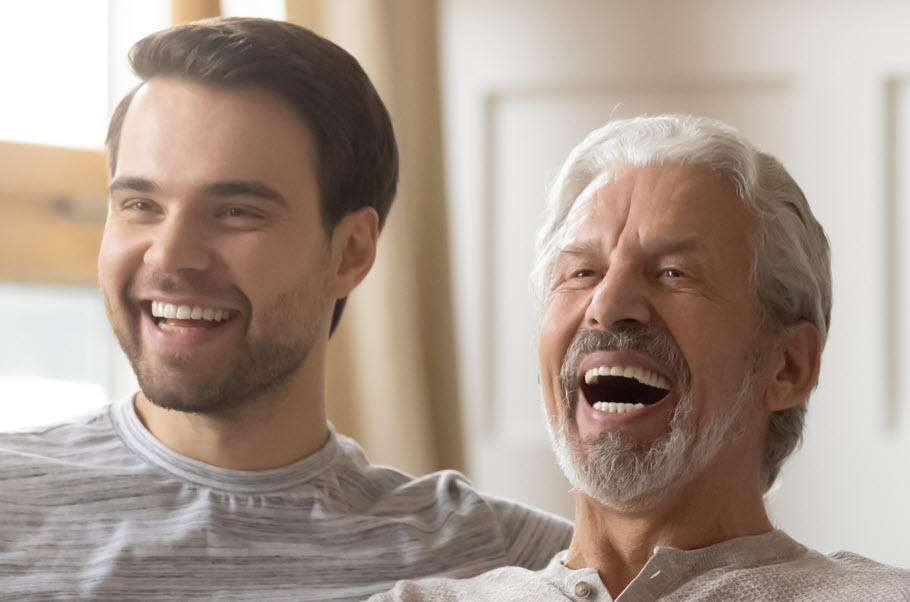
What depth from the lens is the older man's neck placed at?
151 cm

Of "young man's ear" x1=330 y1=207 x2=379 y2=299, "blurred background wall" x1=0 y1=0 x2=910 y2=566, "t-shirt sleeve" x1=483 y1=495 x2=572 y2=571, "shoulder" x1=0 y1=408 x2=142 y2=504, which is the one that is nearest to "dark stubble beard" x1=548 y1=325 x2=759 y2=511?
"t-shirt sleeve" x1=483 y1=495 x2=572 y2=571

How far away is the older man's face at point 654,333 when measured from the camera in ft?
4.86

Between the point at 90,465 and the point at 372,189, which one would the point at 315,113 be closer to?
the point at 372,189

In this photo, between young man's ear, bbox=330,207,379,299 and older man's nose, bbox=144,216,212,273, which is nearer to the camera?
older man's nose, bbox=144,216,212,273

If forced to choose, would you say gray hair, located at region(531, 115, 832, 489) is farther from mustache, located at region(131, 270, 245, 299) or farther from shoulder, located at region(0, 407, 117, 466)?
shoulder, located at region(0, 407, 117, 466)

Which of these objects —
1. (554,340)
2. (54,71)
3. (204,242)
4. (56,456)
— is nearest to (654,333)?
(554,340)

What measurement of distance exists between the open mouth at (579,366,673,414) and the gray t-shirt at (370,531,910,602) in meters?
0.19

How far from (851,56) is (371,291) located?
1224mm

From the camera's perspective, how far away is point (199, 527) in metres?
1.57

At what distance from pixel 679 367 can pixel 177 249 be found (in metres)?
0.65

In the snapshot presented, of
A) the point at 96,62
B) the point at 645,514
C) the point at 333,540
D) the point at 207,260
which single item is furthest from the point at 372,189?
the point at 96,62

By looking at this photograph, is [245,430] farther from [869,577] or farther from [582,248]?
[869,577]

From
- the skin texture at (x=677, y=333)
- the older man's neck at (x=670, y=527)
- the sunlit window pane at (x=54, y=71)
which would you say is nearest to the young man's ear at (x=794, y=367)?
the skin texture at (x=677, y=333)

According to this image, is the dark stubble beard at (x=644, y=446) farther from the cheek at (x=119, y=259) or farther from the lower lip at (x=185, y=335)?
the cheek at (x=119, y=259)
